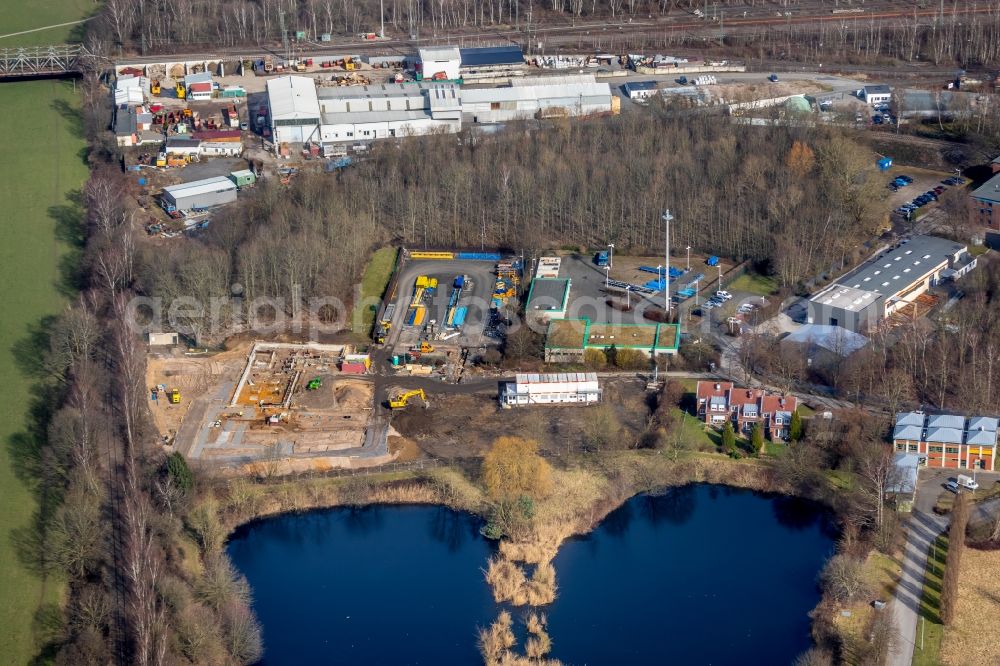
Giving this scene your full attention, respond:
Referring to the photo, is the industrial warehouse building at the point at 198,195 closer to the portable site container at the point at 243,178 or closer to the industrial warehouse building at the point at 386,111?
the portable site container at the point at 243,178

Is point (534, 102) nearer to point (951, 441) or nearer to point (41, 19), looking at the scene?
point (951, 441)

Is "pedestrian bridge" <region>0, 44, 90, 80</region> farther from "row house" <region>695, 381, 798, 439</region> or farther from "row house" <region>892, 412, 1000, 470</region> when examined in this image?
"row house" <region>892, 412, 1000, 470</region>

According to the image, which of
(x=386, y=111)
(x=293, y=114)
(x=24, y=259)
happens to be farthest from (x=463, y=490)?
(x=386, y=111)

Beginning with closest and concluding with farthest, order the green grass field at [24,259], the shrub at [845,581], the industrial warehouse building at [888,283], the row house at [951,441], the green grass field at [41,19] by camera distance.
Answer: the shrub at [845,581] → the green grass field at [24,259] → the row house at [951,441] → the industrial warehouse building at [888,283] → the green grass field at [41,19]

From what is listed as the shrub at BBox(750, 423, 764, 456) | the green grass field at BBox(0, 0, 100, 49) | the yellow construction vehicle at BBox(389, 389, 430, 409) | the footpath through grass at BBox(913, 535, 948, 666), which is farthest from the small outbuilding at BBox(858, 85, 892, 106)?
the green grass field at BBox(0, 0, 100, 49)

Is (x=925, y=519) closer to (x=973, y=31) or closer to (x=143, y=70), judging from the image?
(x=973, y=31)

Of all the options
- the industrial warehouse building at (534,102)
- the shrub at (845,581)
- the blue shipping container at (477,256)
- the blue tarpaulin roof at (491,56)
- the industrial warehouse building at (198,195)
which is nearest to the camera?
the shrub at (845,581)

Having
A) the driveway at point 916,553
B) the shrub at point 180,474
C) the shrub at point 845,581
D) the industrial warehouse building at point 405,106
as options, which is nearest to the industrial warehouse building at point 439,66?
the industrial warehouse building at point 405,106
